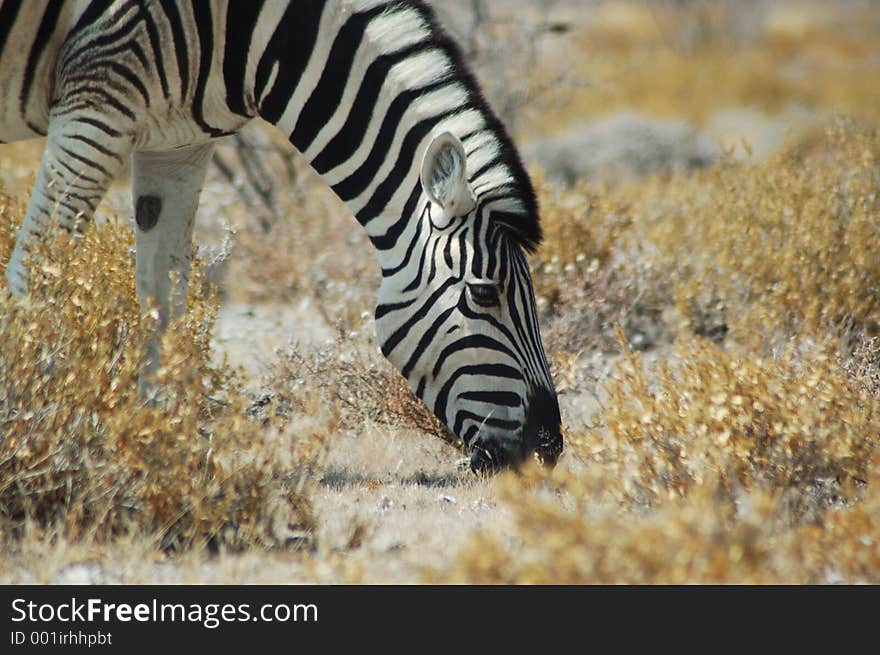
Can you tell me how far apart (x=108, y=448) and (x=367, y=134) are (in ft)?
5.33

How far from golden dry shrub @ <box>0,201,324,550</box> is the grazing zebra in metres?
0.30

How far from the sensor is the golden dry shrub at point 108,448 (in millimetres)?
3547

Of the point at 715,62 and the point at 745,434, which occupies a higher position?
the point at 745,434

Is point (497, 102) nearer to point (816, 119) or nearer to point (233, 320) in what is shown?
point (233, 320)

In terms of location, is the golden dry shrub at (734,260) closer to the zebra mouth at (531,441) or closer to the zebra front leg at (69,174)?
the zebra mouth at (531,441)

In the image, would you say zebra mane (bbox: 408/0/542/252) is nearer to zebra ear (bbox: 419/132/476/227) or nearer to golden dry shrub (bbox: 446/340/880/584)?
zebra ear (bbox: 419/132/476/227)

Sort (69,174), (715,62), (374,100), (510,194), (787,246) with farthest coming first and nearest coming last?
(715,62)
(787,246)
(374,100)
(69,174)
(510,194)

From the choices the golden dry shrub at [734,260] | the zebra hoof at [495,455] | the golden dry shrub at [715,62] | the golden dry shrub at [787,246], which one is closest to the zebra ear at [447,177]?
the zebra hoof at [495,455]

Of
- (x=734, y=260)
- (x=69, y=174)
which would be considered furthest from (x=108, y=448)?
(x=734, y=260)

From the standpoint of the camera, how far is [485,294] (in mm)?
4043

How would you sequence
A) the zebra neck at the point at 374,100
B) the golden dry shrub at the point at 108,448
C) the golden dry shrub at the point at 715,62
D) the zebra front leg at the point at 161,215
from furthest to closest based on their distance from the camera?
the golden dry shrub at the point at 715,62, the zebra front leg at the point at 161,215, the zebra neck at the point at 374,100, the golden dry shrub at the point at 108,448

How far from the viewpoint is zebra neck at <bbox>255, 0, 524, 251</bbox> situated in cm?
423

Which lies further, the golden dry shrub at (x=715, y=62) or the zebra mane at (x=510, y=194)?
the golden dry shrub at (x=715, y=62)

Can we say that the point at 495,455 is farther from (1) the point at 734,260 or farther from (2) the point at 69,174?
(1) the point at 734,260
